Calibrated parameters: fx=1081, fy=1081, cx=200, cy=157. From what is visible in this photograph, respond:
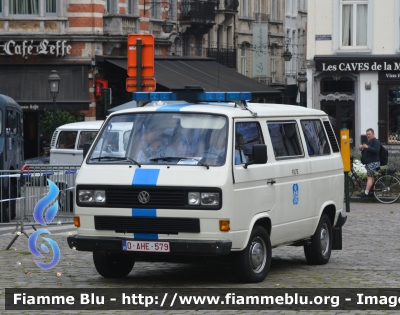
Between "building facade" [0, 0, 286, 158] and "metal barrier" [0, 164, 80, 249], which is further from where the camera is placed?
"building facade" [0, 0, 286, 158]

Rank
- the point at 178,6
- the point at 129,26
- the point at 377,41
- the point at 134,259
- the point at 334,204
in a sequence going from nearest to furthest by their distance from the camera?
the point at 134,259 → the point at 334,204 → the point at 377,41 → the point at 129,26 → the point at 178,6

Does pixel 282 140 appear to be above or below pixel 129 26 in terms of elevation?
below

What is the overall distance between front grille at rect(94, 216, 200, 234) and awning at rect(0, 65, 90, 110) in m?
28.7

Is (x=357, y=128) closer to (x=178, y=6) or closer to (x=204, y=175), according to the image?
(x=178, y=6)

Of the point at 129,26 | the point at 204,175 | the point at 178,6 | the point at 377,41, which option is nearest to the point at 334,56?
the point at 377,41

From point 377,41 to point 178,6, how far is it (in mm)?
12209

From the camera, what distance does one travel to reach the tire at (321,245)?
1282 cm

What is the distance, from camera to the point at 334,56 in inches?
1523

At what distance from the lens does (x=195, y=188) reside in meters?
10.6

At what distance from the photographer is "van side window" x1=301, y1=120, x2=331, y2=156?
1273 centimetres

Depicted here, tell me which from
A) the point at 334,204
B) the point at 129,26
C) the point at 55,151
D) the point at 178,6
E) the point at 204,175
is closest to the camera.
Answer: the point at 204,175

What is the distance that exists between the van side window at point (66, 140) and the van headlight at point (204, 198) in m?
13.7

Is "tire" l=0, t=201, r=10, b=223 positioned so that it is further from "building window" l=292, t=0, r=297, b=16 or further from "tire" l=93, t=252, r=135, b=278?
"building window" l=292, t=0, r=297, b=16

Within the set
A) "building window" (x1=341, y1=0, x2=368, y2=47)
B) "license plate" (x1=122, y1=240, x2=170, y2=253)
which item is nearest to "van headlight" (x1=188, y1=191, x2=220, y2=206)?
"license plate" (x1=122, y1=240, x2=170, y2=253)
